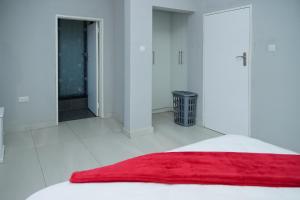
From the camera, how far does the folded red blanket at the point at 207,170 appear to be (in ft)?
4.00

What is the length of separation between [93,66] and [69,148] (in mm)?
2229

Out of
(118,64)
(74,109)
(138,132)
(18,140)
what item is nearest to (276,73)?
(138,132)

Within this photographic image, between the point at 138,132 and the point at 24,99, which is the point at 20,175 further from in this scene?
the point at 24,99

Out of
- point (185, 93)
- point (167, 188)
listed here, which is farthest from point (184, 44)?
point (167, 188)

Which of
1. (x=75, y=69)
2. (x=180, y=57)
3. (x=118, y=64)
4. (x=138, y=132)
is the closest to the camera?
(x=138, y=132)

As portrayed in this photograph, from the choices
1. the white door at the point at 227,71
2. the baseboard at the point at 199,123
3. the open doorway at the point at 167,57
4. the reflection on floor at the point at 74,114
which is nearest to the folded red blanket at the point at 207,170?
the white door at the point at 227,71

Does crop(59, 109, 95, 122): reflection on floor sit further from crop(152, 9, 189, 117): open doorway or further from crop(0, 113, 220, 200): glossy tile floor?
crop(152, 9, 189, 117): open doorway

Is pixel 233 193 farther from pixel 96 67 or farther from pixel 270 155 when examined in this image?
pixel 96 67

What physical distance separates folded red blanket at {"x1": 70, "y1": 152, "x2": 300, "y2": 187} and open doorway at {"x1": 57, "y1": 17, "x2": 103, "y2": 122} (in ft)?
12.7

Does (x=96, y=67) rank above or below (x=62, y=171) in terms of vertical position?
above

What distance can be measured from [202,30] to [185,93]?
109cm

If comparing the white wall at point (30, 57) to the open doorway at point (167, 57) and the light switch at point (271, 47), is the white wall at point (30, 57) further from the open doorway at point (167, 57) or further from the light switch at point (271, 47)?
the light switch at point (271, 47)

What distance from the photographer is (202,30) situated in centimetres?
409

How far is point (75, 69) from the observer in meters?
5.86
